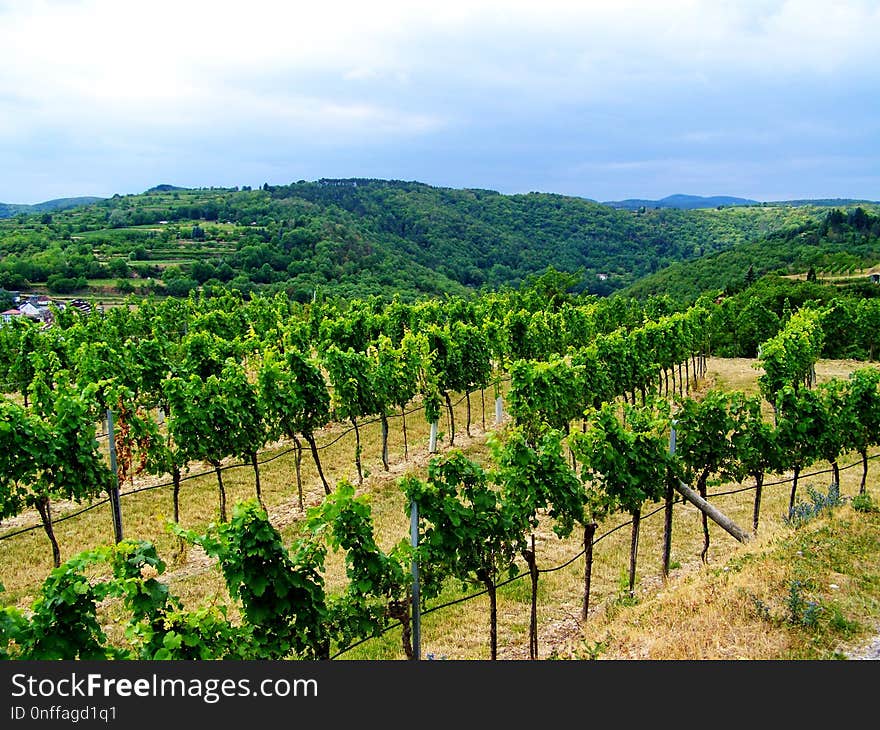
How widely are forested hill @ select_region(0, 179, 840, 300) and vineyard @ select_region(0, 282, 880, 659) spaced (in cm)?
5308

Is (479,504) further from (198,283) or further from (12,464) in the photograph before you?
(198,283)

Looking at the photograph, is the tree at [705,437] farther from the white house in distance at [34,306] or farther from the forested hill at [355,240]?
the forested hill at [355,240]

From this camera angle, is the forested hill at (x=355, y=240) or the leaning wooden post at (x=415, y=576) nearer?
the leaning wooden post at (x=415, y=576)

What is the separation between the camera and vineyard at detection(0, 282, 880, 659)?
6.07 meters

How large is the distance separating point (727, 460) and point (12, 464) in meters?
12.3

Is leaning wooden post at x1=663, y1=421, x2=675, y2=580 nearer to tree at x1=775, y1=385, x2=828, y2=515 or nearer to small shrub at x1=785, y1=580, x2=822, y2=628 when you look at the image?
tree at x1=775, y1=385, x2=828, y2=515

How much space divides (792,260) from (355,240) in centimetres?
6071

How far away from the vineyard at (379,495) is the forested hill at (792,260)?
5311 centimetres

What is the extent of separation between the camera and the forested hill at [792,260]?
2653 inches

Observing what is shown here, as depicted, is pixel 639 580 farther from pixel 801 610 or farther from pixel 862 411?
pixel 862 411

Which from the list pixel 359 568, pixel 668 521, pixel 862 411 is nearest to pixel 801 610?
pixel 668 521

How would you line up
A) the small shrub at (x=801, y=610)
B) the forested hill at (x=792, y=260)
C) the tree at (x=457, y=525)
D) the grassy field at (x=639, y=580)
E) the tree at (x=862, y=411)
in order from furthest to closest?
the forested hill at (x=792, y=260) < the tree at (x=862, y=411) < the tree at (x=457, y=525) < the grassy field at (x=639, y=580) < the small shrub at (x=801, y=610)

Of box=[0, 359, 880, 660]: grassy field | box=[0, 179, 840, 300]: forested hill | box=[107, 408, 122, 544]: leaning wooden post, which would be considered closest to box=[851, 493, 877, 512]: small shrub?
box=[0, 359, 880, 660]: grassy field

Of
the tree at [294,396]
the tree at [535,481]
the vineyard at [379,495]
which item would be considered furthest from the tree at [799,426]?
the tree at [294,396]
